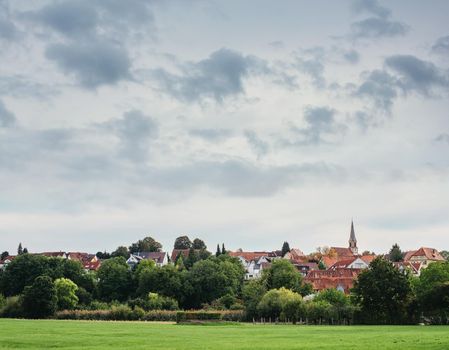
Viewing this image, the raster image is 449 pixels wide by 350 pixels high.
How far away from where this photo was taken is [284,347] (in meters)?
38.2

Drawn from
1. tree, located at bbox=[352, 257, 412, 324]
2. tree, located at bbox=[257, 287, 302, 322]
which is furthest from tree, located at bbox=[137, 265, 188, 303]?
tree, located at bbox=[352, 257, 412, 324]

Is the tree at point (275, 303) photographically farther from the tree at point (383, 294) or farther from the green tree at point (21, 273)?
the green tree at point (21, 273)

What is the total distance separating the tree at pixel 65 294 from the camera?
12638 centimetres

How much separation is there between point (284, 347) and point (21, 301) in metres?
90.0

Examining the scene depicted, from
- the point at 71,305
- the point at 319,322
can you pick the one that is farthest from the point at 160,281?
the point at 319,322

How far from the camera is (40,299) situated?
116 metres


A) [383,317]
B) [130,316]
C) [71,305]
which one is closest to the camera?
[383,317]

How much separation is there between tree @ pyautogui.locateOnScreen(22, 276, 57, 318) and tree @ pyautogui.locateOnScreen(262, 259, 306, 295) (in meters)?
41.3

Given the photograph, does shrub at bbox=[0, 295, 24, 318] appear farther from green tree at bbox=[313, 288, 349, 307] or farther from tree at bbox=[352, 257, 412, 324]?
tree at bbox=[352, 257, 412, 324]

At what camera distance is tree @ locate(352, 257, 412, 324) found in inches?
3324

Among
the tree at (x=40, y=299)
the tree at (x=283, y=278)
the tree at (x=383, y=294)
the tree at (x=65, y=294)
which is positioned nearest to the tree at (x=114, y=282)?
the tree at (x=65, y=294)

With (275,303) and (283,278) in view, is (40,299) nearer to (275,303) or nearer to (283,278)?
(275,303)

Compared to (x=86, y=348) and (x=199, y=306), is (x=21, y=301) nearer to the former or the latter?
(x=199, y=306)

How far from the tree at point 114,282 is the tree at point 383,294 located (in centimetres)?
7177
